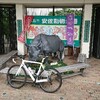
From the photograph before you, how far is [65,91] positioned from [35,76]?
934 mm

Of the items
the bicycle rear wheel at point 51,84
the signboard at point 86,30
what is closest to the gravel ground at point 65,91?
the bicycle rear wheel at point 51,84

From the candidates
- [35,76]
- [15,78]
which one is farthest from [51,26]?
[35,76]

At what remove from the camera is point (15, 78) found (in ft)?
17.3

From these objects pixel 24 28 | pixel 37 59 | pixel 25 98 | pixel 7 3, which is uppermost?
pixel 7 3

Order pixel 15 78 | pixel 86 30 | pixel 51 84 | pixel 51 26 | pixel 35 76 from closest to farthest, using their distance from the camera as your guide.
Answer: pixel 35 76 → pixel 51 84 → pixel 15 78 → pixel 86 30 → pixel 51 26

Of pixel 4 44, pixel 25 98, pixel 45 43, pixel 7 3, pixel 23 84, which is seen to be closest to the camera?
pixel 25 98

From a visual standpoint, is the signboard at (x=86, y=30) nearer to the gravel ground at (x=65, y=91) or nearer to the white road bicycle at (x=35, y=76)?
the gravel ground at (x=65, y=91)

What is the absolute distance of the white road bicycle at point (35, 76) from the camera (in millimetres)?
4859

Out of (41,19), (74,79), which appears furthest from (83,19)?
(74,79)

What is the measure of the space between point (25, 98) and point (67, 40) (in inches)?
188

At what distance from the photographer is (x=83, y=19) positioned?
27.5ft

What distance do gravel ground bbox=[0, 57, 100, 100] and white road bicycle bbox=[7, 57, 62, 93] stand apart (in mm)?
166

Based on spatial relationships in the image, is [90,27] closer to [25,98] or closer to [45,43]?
[45,43]

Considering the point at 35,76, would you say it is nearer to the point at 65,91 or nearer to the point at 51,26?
the point at 65,91
